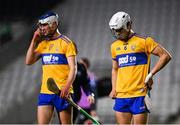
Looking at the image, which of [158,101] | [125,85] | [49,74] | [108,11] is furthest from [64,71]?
[108,11]

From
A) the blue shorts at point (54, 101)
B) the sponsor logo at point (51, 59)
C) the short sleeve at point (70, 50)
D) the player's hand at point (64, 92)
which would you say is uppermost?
the short sleeve at point (70, 50)

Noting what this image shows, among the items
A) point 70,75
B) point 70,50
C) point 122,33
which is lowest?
point 70,75

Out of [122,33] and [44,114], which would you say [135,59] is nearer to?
[122,33]

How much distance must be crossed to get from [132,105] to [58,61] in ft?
3.45

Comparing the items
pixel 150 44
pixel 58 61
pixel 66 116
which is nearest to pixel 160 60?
pixel 150 44

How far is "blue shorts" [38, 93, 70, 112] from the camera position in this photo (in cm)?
755

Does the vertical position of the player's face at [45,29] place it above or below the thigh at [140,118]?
above

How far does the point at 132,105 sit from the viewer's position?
7.16 meters

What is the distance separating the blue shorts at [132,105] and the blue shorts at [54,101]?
2.30 ft

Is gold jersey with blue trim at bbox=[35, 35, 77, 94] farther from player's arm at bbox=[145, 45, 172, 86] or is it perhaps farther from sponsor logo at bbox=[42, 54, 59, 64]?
player's arm at bbox=[145, 45, 172, 86]

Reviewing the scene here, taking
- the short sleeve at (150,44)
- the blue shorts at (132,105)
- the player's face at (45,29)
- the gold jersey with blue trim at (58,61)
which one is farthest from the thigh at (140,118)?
the player's face at (45,29)

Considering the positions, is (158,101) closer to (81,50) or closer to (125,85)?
(81,50)

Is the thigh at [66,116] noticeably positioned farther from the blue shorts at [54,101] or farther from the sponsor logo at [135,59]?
the sponsor logo at [135,59]

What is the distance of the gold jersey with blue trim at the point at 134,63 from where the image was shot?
7.14 m
